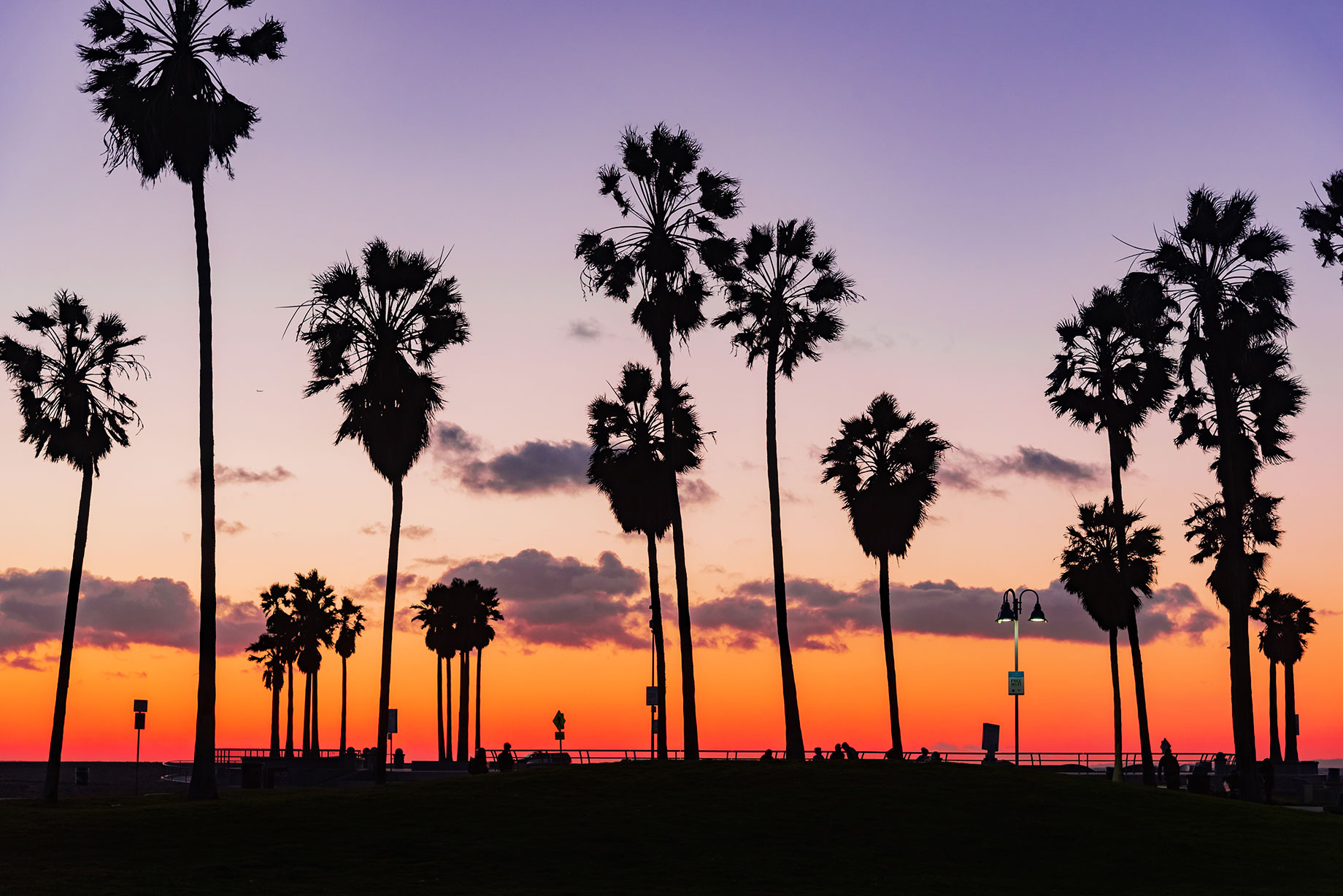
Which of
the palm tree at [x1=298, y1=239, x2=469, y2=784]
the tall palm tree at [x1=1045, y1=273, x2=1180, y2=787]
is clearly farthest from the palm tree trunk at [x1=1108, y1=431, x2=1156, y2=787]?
the palm tree at [x1=298, y1=239, x2=469, y2=784]

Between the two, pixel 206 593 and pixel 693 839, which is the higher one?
pixel 206 593

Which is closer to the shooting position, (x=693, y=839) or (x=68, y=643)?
(x=693, y=839)

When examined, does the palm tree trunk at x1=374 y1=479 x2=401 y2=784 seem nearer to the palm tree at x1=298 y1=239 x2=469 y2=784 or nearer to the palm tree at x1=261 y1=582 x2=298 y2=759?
the palm tree at x1=298 y1=239 x2=469 y2=784

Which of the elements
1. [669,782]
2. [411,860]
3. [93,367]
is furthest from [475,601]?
[411,860]

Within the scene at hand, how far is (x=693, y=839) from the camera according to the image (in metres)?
29.2

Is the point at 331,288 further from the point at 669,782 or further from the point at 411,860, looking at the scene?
the point at 411,860

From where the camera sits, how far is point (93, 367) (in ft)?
175

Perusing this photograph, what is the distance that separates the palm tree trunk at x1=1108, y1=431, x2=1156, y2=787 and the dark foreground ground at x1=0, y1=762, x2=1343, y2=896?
873 inches

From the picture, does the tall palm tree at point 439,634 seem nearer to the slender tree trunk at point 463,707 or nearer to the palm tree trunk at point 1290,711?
the slender tree trunk at point 463,707

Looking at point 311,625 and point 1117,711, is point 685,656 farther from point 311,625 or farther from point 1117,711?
point 311,625

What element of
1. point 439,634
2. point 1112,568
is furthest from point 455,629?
point 1112,568

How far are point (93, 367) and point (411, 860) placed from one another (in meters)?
33.6

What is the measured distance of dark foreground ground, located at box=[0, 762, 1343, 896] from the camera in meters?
25.5

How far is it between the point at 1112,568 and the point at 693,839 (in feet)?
123
